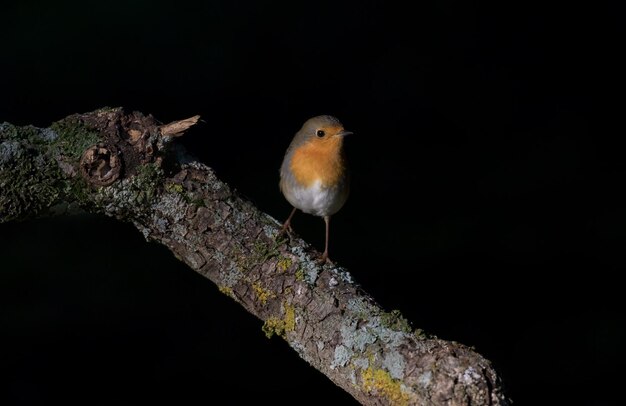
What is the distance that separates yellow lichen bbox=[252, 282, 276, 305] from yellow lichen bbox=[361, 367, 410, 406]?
0.34 meters

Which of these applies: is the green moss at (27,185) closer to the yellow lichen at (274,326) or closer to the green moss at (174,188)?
the green moss at (174,188)

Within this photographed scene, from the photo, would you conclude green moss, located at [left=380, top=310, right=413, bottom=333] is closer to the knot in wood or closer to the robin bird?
the knot in wood

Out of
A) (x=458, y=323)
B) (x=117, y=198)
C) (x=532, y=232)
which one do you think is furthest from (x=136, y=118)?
(x=532, y=232)

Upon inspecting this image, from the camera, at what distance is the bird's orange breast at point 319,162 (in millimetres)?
3055

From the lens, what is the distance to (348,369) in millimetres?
2002

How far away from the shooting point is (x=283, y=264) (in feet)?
7.22

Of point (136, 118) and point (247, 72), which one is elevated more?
point (136, 118)

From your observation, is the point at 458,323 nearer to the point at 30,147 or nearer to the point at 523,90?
the point at 523,90

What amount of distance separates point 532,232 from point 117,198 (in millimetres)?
3584

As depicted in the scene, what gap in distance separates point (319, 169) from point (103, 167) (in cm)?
Result: 100

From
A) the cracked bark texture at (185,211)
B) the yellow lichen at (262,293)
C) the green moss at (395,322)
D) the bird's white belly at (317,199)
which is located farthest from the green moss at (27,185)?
the bird's white belly at (317,199)

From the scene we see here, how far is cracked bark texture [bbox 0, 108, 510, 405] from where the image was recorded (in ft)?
6.91

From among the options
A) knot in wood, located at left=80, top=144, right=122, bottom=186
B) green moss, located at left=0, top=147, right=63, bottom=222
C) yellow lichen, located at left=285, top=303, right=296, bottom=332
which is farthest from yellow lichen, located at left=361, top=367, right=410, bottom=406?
green moss, located at left=0, top=147, right=63, bottom=222

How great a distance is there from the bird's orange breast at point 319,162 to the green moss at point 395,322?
107 centimetres
